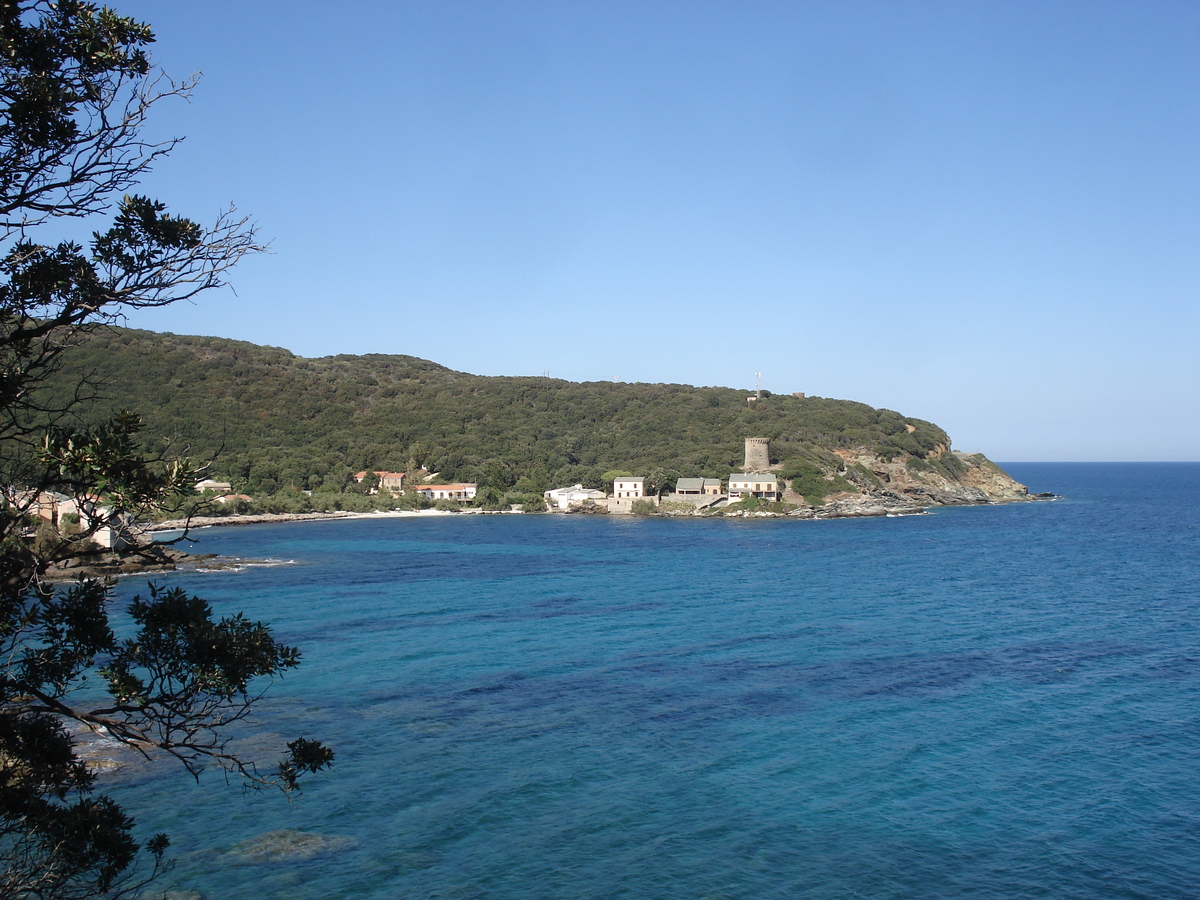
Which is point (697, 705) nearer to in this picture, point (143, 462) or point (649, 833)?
point (649, 833)

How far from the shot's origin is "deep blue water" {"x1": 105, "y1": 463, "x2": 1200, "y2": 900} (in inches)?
463

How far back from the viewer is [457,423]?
105 metres

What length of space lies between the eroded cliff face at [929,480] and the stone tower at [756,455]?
889 cm

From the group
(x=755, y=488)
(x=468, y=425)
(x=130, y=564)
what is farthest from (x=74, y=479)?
(x=468, y=425)

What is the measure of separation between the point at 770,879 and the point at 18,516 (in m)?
10.4

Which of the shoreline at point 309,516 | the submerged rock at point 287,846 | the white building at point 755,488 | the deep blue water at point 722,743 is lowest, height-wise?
the submerged rock at point 287,846

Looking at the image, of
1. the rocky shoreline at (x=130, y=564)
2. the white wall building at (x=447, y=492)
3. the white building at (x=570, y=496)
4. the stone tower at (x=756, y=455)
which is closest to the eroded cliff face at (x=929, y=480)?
the stone tower at (x=756, y=455)

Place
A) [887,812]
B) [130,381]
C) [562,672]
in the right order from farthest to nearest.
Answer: [130,381] → [562,672] → [887,812]

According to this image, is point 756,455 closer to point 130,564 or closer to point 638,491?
point 638,491

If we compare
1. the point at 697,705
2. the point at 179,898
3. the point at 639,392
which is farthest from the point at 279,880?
the point at 639,392

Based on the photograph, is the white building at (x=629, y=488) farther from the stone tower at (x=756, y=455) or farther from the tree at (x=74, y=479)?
the tree at (x=74, y=479)

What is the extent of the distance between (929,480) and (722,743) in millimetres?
83443

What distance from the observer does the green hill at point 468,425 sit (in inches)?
3260

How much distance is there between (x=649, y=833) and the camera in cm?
1277
